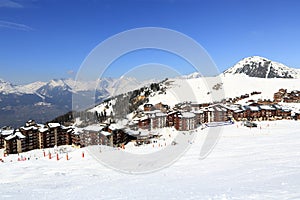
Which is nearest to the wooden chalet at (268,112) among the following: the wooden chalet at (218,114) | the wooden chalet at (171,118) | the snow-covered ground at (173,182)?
the wooden chalet at (218,114)

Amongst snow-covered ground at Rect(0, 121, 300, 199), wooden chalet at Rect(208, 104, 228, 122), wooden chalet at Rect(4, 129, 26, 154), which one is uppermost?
wooden chalet at Rect(208, 104, 228, 122)

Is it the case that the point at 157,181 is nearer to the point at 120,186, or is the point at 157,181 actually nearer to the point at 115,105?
the point at 120,186

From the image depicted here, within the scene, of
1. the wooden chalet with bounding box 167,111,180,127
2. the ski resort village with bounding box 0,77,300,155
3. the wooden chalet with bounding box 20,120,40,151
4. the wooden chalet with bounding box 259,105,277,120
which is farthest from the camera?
the wooden chalet with bounding box 259,105,277,120

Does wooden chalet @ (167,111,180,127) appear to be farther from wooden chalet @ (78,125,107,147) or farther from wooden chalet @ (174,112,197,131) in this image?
wooden chalet @ (78,125,107,147)

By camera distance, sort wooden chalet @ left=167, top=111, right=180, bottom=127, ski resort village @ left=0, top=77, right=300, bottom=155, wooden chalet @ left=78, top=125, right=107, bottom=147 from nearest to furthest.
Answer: wooden chalet @ left=78, top=125, right=107, bottom=147 → ski resort village @ left=0, top=77, right=300, bottom=155 → wooden chalet @ left=167, top=111, right=180, bottom=127

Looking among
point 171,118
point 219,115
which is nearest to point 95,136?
point 171,118

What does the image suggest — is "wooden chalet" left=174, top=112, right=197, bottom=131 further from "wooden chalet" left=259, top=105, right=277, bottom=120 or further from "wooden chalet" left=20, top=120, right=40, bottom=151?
"wooden chalet" left=20, top=120, right=40, bottom=151

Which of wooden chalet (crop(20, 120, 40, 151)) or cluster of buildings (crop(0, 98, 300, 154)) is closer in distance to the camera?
cluster of buildings (crop(0, 98, 300, 154))

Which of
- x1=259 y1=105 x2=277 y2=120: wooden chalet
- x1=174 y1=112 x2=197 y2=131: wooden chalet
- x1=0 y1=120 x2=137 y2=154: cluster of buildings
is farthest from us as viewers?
x1=259 y1=105 x2=277 y2=120: wooden chalet

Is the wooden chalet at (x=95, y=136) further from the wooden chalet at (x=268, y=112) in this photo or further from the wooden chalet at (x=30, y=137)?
the wooden chalet at (x=268, y=112)

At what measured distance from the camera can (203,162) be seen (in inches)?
683

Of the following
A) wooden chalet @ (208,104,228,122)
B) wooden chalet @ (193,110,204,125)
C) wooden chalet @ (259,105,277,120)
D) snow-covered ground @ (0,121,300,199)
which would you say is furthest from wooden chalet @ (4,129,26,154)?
wooden chalet @ (259,105,277,120)

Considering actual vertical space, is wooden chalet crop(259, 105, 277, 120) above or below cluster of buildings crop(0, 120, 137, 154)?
above

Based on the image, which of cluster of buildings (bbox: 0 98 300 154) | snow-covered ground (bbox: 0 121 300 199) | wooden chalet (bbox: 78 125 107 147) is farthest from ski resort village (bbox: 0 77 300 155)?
snow-covered ground (bbox: 0 121 300 199)
